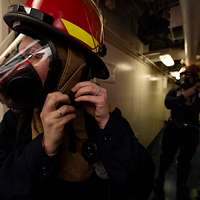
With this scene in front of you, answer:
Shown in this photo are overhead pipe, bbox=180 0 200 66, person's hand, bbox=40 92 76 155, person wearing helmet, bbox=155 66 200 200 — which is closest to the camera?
person's hand, bbox=40 92 76 155

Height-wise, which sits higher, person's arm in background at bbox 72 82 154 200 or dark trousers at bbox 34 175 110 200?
person's arm in background at bbox 72 82 154 200

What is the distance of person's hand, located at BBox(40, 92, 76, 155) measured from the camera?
51 centimetres

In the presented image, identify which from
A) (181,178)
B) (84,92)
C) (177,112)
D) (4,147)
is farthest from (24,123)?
(181,178)

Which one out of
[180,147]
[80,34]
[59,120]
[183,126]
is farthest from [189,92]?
[59,120]

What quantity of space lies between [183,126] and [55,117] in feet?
7.65

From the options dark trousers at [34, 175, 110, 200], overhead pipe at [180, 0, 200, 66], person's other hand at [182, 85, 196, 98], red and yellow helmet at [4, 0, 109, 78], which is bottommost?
dark trousers at [34, 175, 110, 200]

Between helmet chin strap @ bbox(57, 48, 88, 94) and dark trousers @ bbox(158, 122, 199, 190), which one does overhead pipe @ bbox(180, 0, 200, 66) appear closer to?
dark trousers @ bbox(158, 122, 199, 190)

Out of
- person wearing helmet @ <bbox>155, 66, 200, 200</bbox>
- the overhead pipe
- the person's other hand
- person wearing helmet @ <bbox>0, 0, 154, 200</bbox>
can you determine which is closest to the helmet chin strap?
person wearing helmet @ <bbox>0, 0, 154, 200</bbox>

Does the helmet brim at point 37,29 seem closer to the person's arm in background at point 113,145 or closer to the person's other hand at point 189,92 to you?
the person's arm in background at point 113,145

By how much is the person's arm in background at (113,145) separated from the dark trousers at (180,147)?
2139mm

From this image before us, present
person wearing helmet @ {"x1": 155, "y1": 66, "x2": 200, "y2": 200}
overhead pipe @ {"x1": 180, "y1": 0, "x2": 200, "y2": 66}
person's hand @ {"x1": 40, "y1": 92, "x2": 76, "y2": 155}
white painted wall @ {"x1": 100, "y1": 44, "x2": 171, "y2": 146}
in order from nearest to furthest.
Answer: person's hand @ {"x1": 40, "y1": 92, "x2": 76, "y2": 155} → overhead pipe @ {"x1": 180, "y1": 0, "x2": 200, "y2": 66} → white painted wall @ {"x1": 100, "y1": 44, "x2": 171, "y2": 146} → person wearing helmet @ {"x1": 155, "y1": 66, "x2": 200, "y2": 200}

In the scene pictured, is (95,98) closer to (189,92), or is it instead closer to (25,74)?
(25,74)

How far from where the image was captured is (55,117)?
512 millimetres

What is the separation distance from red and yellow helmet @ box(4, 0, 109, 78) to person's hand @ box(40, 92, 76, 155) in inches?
6.4
